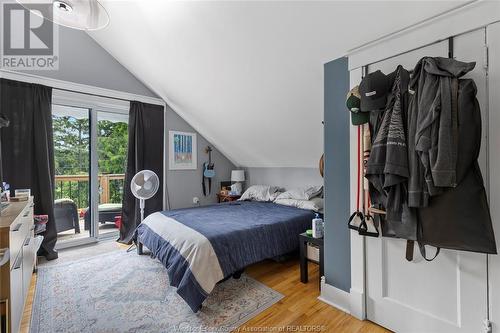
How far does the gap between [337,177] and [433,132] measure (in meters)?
0.80

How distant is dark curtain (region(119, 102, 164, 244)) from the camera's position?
3.76 meters

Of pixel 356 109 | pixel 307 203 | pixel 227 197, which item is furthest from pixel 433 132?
pixel 227 197

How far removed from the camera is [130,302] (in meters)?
2.05

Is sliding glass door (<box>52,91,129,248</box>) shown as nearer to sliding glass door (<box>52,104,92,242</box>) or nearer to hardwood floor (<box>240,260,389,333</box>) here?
sliding glass door (<box>52,104,92,242</box>)

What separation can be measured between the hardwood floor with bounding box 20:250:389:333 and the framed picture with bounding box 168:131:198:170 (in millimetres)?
2406

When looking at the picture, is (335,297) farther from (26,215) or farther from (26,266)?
(26,215)

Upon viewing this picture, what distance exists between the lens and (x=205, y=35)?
98.1 inches

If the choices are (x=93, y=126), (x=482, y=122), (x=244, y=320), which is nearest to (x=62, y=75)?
(x=93, y=126)

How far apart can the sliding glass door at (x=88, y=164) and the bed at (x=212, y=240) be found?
1172 mm

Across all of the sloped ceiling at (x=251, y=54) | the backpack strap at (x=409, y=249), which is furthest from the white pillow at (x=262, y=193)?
the backpack strap at (x=409, y=249)

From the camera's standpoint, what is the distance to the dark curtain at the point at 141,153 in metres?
3.76

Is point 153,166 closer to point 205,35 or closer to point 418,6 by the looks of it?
point 205,35

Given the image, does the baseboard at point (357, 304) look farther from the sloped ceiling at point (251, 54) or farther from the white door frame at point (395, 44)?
the sloped ceiling at point (251, 54)

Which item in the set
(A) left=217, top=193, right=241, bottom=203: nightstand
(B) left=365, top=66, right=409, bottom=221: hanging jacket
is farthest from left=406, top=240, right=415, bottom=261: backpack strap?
(A) left=217, top=193, right=241, bottom=203: nightstand
